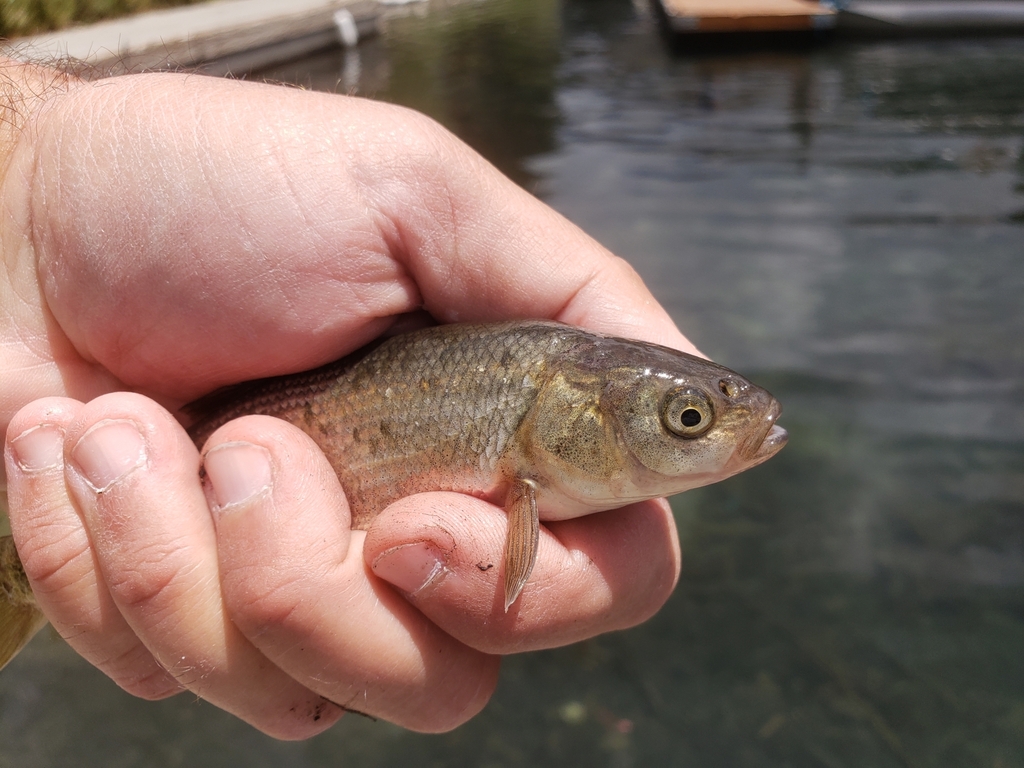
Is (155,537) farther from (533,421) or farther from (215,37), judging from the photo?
(215,37)

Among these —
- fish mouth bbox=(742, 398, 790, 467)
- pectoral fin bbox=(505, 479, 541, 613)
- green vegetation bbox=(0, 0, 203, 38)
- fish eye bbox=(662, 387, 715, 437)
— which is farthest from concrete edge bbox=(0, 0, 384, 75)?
fish mouth bbox=(742, 398, 790, 467)

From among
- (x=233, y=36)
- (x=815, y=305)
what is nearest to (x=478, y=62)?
(x=233, y=36)

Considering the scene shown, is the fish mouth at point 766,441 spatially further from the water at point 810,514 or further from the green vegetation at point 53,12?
the green vegetation at point 53,12

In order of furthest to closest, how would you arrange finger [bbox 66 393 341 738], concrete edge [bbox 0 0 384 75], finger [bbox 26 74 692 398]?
concrete edge [bbox 0 0 384 75] → finger [bbox 26 74 692 398] → finger [bbox 66 393 341 738]

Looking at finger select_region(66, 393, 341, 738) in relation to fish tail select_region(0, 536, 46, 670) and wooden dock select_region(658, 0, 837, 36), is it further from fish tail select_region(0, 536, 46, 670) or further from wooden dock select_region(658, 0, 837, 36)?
wooden dock select_region(658, 0, 837, 36)

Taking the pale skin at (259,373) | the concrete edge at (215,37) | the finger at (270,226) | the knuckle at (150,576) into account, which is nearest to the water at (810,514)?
the pale skin at (259,373)

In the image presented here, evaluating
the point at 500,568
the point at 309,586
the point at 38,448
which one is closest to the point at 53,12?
the point at 38,448
